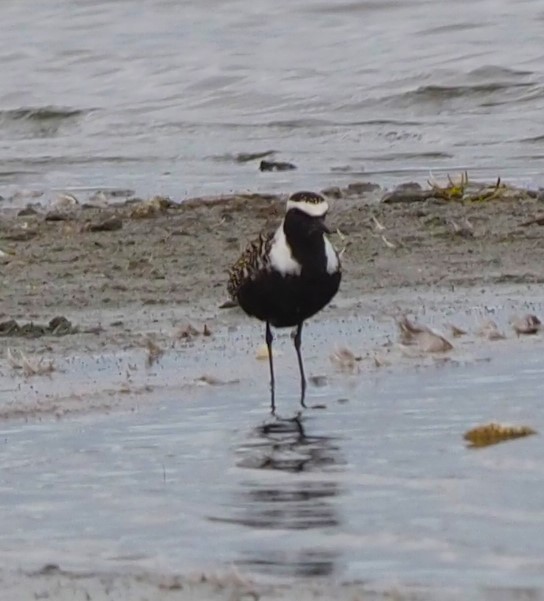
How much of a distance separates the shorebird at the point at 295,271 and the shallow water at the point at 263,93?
661 centimetres

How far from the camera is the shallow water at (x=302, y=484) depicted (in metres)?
5.73

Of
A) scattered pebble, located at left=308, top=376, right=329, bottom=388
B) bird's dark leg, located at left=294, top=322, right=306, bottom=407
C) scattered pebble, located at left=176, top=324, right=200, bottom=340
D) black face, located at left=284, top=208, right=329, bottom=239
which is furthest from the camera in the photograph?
scattered pebble, located at left=176, top=324, right=200, bottom=340

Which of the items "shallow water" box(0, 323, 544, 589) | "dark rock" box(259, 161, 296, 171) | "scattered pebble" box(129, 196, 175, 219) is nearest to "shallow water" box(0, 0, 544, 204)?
"dark rock" box(259, 161, 296, 171)

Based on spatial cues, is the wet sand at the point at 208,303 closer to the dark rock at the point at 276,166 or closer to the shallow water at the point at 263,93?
Answer: the dark rock at the point at 276,166

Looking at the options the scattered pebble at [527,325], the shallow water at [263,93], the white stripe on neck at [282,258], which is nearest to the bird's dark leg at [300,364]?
the white stripe on neck at [282,258]

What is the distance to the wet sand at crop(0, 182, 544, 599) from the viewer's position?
321 inches

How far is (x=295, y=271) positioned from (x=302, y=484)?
2.24 metres

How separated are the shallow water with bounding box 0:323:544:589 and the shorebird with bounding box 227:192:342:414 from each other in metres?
0.39

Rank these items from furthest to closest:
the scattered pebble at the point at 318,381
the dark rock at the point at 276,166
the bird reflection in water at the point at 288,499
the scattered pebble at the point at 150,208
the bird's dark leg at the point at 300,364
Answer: the dark rock at the point at 276,166
the scattered pebble at the point at 150,208
the scattered pebble at the point at 318,381
the bird's dark leg at the point at 300,364
the bird reflection in water at the point at 288,499

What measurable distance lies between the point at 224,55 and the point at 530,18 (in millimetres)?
4331

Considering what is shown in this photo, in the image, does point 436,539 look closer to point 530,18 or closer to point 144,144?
point 144,144

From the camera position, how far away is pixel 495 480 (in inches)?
260

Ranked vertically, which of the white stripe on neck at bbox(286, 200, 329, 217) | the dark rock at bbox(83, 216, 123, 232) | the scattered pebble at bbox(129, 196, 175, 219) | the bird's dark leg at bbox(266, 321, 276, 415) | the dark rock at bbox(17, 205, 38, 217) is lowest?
the dark rock at bbox(17, 205, 38, 217)

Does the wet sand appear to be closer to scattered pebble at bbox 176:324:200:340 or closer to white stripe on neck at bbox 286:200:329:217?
scattered pebble at bbox 176:324:200:340
